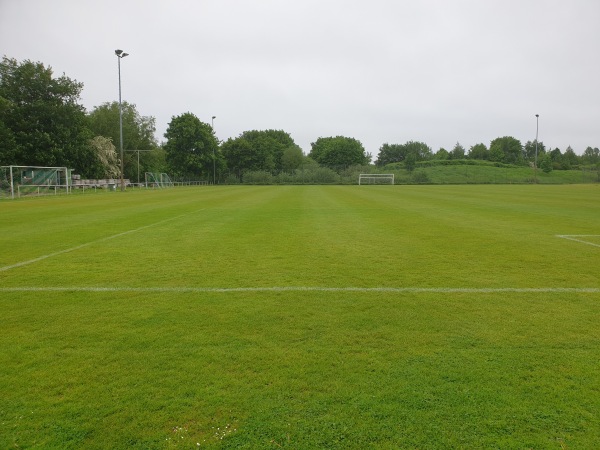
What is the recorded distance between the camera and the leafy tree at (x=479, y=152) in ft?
353

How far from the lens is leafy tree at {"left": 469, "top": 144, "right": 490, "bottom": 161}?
107 metres

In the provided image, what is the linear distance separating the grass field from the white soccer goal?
2121 inches

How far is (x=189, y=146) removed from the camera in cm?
6856

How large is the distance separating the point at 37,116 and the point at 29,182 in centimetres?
1553

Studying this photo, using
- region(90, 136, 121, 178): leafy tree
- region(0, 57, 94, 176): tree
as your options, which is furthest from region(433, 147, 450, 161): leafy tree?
region(0, 57, 94, 176): tree

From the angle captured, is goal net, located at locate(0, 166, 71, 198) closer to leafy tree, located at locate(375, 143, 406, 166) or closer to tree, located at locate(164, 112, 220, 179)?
tree, located at locate(164, 112, 220, 179)

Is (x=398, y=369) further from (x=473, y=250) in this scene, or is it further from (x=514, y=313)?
(x=473, y=250)

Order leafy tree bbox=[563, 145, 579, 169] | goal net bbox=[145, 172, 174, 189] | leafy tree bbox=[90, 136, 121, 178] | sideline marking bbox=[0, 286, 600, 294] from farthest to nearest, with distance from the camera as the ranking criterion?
leafy tree bbox=[563, 145, 579, 169], leafy tree bbox=[90, 136, 121, 178], goal net bbox=[145, 172, 174, 189], sideline marking bbox=[0, 286, 600, 294]

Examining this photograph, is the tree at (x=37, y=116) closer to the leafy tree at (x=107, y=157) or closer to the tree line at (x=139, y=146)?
the tree line at (x=139, y=146)

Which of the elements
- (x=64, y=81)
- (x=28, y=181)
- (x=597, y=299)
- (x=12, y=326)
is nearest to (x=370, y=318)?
(x=597, y=299)

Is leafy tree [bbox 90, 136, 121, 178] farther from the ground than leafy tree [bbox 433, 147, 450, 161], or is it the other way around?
leafy tree [bbox 433, 147, 450, 161]

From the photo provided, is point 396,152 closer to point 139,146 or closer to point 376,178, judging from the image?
point 376,178

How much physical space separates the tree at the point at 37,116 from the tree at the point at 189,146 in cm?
2530

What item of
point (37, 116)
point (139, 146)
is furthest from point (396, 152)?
point (37, 116)
